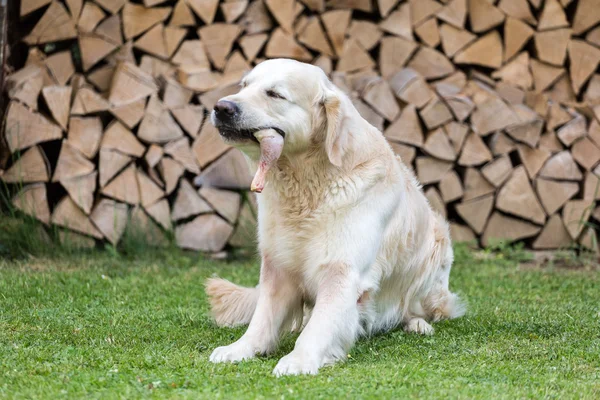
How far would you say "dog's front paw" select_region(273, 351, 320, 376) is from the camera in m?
2.92

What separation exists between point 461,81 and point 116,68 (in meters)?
2.88

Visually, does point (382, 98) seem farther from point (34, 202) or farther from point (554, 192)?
point (34, 202)

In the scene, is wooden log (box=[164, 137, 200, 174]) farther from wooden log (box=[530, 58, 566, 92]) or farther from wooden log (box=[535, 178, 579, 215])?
wooden log (box=[530, 58, 566, 92])

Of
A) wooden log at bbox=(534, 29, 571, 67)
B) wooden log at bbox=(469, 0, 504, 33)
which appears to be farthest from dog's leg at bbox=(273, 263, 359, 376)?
wooden log at bbox=(534, 29, 571, 67)

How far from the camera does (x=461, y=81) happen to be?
22.1ft

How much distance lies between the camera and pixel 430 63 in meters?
6.71

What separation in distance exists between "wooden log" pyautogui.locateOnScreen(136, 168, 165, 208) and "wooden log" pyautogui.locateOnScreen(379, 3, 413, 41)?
7.79 ft

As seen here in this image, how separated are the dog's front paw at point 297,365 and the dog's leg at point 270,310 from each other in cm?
27

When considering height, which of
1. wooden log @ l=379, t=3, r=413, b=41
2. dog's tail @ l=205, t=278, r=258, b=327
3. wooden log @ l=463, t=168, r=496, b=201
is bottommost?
wooden log @ l=463, t=168, r=496, b=201

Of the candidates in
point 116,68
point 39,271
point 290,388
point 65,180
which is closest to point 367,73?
point 116,68

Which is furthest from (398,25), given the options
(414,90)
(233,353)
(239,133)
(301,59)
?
(233,353)

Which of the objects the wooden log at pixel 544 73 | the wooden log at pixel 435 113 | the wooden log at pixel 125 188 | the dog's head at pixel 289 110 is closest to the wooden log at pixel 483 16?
the wooden log at pixel 544 73

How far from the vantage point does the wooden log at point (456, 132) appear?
6.52 metres

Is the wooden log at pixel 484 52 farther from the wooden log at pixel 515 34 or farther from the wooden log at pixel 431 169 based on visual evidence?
the wooden log at pixel 431 169
